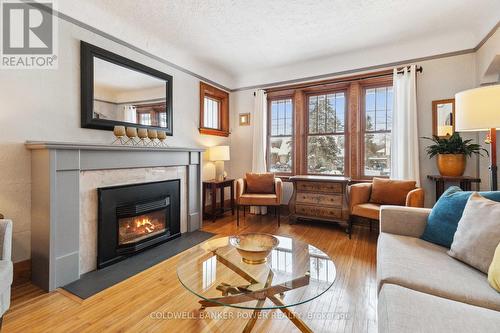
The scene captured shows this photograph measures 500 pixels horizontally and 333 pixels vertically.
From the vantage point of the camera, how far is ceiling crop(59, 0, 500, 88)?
2.42 meters

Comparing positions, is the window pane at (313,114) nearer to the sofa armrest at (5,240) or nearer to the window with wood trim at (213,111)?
the window with wood trim at (213,111)

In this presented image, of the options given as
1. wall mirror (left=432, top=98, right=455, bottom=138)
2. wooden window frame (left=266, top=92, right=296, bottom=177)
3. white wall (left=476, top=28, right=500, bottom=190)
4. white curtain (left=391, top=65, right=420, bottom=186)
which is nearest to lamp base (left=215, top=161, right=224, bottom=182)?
wooden window frame (left=266, top=92, right=296, bottom=177)

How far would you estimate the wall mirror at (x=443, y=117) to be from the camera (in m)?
3.07

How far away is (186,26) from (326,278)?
306cm

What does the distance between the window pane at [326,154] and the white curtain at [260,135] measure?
832 millimetres

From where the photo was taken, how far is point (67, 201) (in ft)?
6.49

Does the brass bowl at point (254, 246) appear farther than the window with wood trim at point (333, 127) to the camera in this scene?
No

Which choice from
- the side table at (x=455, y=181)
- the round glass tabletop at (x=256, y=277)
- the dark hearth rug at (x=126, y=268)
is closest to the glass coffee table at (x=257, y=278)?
the round glass tabletop at (x=256, y=277)

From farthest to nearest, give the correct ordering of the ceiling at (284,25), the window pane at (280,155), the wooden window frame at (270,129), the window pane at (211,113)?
the window pane at (280,155) < the wooden window frame at (270,129) < the window pane at (211,113) < the ceiling at (284,25)

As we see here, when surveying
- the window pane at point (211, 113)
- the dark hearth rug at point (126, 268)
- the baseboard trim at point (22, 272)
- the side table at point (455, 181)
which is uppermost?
the window pane at point (211, 113)

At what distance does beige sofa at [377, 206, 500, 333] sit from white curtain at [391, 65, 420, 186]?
1864 mm

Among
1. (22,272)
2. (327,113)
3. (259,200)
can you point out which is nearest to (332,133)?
(327,113)

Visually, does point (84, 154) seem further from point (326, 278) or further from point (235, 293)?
point (326, 278)

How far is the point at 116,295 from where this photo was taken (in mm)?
1790
